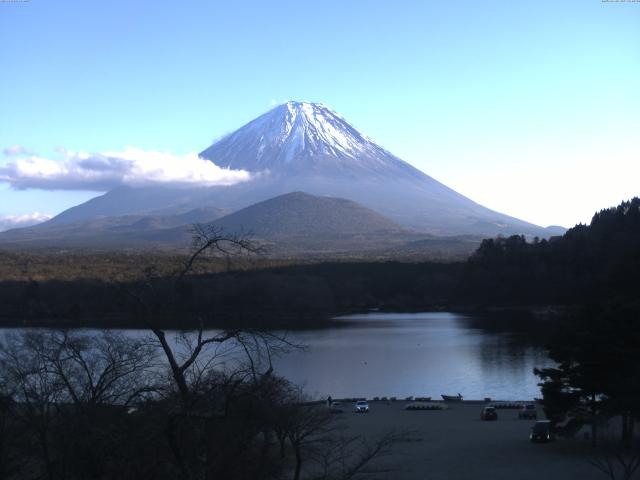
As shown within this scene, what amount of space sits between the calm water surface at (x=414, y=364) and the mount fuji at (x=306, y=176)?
80767mm

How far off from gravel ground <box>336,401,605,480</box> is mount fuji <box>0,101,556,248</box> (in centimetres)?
9404

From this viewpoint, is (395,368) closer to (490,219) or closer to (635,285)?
(635,285)

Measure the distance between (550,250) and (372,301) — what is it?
8912mm

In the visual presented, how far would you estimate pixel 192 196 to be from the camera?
122m

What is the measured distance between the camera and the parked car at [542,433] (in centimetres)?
1120

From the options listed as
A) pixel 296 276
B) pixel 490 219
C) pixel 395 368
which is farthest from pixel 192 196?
pixel 395 368

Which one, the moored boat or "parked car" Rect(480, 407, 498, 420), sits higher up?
"parked car" Rect(480, 407, 498, 420)

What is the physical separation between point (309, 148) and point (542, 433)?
110 m

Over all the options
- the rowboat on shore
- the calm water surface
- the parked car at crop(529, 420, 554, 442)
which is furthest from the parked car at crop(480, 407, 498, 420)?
the calm water surface

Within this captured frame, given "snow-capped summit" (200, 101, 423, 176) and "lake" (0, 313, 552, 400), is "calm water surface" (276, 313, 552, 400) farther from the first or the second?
"snow-capped summit" (200, 101, 423, 176)

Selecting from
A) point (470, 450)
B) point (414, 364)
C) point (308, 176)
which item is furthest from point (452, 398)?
point (308, 176)

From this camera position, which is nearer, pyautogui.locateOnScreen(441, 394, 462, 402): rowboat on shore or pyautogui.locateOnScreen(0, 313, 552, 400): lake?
pyautogui.locateOnScreen(441, 394, 462, 402): rowboat on shore

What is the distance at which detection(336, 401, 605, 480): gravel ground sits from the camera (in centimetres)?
898

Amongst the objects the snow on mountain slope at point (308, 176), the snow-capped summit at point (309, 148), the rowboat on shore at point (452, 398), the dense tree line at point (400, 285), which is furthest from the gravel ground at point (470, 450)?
the snow-capped summit at point (309, 148)
